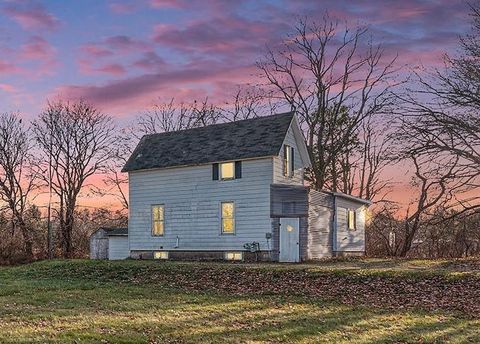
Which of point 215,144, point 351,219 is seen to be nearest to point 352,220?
point 351,219

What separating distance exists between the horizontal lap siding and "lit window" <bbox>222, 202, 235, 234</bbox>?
150 inches

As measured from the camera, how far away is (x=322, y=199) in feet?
94.4

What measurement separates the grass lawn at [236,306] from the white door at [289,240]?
414cm

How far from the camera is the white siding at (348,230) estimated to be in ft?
100

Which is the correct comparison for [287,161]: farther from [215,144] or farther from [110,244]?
[110,244]

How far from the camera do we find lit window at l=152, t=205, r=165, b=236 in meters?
29.8

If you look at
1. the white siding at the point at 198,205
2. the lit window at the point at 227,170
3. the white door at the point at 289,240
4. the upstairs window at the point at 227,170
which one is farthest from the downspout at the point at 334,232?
the lit window at the point at 227,170

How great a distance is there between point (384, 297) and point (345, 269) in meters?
3.80

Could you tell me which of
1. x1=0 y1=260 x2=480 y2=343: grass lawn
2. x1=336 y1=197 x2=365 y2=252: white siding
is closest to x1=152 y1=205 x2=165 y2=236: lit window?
x1=0 y1=260 x2=480 y2=343: grass lawn

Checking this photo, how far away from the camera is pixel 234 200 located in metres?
27.5

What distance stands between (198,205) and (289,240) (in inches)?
208

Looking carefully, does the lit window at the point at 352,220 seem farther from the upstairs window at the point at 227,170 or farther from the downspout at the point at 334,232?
the upstairs window at the point at 227,170

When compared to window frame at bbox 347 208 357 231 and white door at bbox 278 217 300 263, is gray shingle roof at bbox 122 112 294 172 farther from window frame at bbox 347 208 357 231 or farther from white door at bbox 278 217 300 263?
window frame at bbox 347 208 357 231

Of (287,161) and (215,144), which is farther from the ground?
(215,144)
